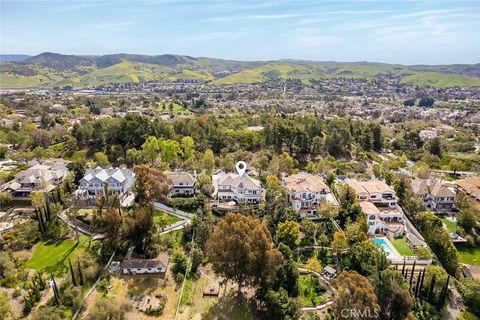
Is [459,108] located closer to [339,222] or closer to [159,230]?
[339,222]

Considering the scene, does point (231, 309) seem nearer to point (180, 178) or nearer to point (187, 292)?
point (187, 292)

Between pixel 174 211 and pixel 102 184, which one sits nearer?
pixel 174 211

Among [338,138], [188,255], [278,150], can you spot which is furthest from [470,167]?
[188,255]

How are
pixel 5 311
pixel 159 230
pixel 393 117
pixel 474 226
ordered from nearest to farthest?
pixel 5 311, pixel 159 230, pixel 474 226, pixel 393 117

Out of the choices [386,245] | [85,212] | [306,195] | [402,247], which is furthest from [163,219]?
[402,247]

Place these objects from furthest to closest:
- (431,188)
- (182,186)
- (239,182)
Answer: (431,188) → (182,186) → (239,182)

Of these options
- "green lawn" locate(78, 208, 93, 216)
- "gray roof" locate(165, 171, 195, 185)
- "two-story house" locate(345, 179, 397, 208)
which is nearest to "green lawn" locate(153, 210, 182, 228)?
"gray roof" locate(165, 171, 195, 185)
